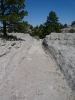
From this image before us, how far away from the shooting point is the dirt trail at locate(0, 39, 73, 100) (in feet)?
41.8

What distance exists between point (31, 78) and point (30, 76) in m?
0.31

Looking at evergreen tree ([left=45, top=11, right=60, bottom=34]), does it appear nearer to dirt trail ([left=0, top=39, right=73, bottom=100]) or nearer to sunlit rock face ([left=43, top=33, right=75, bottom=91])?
sunlit rock face ([left=43, top=33, right=75, bottom=91])

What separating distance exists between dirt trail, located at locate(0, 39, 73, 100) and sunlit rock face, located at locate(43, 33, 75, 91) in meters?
0.46

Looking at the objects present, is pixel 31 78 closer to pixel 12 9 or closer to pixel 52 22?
pixel 12 9

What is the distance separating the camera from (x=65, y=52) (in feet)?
58.5

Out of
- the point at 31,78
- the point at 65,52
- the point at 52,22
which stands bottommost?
the point at 31,78

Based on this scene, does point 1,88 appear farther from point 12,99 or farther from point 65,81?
point 65,81

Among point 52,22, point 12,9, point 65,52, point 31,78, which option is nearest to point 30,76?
point 31,78

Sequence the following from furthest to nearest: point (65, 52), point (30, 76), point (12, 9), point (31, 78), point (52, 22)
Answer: point (52, 22) → point (12, 9) → point (65, 52) → point (30, 76) → point (31, 78)

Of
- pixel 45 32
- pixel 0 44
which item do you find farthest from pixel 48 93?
pixel 45 32

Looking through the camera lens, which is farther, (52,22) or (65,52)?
(52,22)

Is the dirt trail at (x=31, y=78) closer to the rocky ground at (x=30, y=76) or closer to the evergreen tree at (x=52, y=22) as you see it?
the rocky ground at (x=30, y=76)

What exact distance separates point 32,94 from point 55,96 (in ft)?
Answer: 4.92

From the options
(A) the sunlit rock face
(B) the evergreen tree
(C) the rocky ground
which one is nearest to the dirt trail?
(C) the rocky ground
